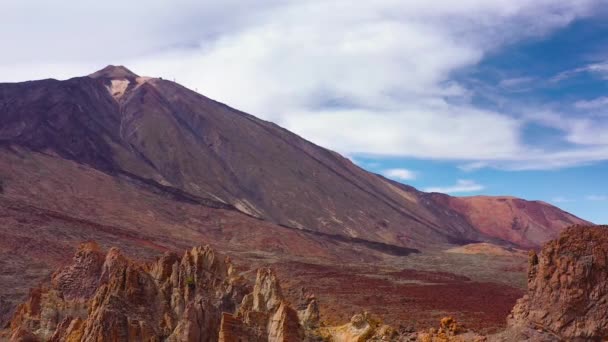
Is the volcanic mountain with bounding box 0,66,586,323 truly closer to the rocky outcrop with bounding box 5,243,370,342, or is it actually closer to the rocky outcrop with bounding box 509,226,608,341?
the rocky outcrop with bounding box 5,243,370,342

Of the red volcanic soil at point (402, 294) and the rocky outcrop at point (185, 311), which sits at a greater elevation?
the rocky outcrop at point (185, 311)

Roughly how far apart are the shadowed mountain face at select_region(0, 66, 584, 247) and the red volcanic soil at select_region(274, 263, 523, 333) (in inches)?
1706

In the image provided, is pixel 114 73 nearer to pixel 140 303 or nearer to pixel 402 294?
pixel 402 294

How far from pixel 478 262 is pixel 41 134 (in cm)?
7472

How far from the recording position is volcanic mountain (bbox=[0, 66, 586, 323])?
66.4 metres

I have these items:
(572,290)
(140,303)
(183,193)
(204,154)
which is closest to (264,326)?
(140,303)

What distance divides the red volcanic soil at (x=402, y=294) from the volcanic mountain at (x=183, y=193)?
10.3 metres

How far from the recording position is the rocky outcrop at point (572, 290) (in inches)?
347

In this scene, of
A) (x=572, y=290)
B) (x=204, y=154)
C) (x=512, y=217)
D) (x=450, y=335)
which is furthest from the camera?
(x=512, y=217)

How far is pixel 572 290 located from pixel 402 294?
40464 millimetres

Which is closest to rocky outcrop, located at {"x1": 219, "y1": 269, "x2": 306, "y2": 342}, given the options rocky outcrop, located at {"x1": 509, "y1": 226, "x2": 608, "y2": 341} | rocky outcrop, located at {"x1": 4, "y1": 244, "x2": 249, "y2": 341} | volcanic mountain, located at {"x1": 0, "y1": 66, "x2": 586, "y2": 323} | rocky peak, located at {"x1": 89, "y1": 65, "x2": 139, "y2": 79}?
rocky outcrop, located at {"x1": 4, "y1": 244, "x2": 249, "y2": 341}

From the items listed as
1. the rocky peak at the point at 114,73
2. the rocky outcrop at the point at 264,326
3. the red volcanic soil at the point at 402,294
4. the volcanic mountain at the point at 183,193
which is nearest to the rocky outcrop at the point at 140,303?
the rocky outcrop at the point at 264,326

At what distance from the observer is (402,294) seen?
48531 millimetres

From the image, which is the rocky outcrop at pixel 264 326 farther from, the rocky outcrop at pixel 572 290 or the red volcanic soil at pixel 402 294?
the red volcanic soil at pixel 402 294
